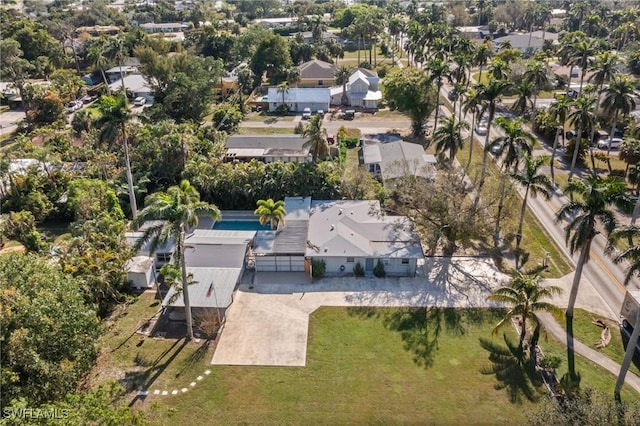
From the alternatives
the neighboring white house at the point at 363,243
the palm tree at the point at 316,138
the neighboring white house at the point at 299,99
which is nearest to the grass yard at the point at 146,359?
the neighboring white house at the point at 363,243

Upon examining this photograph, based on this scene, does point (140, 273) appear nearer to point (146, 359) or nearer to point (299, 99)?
point (146, 359)

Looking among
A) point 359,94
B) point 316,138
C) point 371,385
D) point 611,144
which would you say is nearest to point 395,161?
point 316,138

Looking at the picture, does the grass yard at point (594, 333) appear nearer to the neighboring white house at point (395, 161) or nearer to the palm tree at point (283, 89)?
the neighboring white house at point (395, 161)

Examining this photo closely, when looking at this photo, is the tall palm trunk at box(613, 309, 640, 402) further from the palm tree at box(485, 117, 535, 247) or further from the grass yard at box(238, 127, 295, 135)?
the grass yard at box(238, 127, 295, 135)

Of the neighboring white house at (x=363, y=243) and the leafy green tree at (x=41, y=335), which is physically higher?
the leafy green tree at (x=41, y=335)

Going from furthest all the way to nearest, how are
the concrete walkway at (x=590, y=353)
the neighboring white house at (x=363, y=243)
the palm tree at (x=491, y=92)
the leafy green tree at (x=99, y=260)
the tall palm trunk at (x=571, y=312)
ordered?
1. the palm tree at (x=491, y=92)
2. the neighboring white house at (x=363, y=243)
3. the leafy green tree at (x=99, y=260)
4. the tall palm trunk at (x=571, y=312)
5. the concrete walkway at (x=590, y=353)

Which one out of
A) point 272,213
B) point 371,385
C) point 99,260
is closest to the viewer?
point 371,385

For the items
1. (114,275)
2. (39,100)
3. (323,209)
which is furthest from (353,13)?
(114,275)
